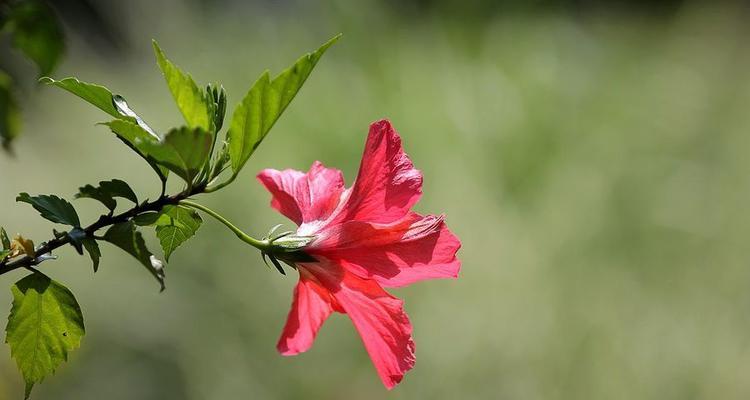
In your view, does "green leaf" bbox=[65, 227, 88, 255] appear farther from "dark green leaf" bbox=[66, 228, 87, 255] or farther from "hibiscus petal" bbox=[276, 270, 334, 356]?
"hibiscus petal" bbox=[276, 270, 334, 356]

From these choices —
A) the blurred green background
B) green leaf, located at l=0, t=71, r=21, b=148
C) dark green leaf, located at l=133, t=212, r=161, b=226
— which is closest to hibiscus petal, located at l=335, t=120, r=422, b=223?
dark green leaf, located at l=133, t=212, r=161, b=226

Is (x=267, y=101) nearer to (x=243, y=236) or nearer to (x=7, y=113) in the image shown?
(x=243, y=236)

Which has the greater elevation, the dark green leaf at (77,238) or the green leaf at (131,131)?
the green leaf at (131,131)

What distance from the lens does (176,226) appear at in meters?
0.45

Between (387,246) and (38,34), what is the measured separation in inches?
12.2

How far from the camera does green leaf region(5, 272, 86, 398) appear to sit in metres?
0.46

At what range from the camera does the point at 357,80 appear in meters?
2.72

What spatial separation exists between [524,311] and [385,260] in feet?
5.61

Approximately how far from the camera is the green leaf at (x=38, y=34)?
63cm

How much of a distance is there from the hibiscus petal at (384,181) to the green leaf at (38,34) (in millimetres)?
270

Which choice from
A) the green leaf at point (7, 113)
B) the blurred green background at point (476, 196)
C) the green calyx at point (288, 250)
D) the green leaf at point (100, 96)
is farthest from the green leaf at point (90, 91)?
the blurred green background at point (476, 196)

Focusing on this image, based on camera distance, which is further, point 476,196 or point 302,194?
point 476,196

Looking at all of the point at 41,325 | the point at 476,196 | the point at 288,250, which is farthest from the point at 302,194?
the point at 476,196

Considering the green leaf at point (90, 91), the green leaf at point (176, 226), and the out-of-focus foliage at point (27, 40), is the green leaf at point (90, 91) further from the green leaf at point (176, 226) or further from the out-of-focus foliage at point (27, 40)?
the out-of-focus foliage at point (27, 40)
